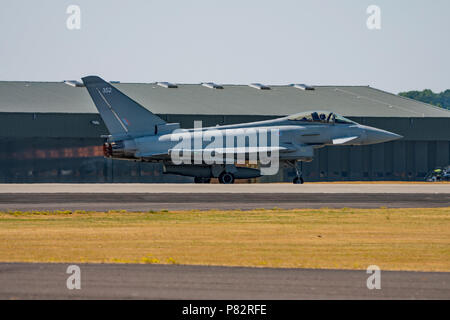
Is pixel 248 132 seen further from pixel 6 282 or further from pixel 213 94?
pixel 6 282

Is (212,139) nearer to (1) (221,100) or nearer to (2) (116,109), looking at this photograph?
(2) (116,109)

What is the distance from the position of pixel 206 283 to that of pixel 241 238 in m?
8.83

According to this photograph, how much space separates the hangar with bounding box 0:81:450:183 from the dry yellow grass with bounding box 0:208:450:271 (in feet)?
116

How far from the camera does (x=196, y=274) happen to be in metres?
14.6

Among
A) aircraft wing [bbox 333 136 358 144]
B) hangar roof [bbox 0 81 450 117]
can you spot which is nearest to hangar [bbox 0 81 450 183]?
hangar roof [bbox 0 81 450 117]

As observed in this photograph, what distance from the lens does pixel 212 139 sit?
179ft

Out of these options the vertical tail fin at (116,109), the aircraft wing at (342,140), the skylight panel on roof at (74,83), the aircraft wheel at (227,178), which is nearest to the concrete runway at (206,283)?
the vertical tail fin at (116,109)

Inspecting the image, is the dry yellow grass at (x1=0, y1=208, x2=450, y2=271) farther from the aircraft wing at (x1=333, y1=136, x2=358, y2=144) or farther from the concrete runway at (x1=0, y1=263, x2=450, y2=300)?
the aircraft wing at (x1=333, y1=136, x2=358, y2=144)

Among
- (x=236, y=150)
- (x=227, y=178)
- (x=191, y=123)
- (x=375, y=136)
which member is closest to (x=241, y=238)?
(x=227, y=178)

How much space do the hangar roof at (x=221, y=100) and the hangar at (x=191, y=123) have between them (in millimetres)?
79

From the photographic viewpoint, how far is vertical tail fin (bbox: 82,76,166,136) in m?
53.3

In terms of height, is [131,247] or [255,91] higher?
[255,91]
